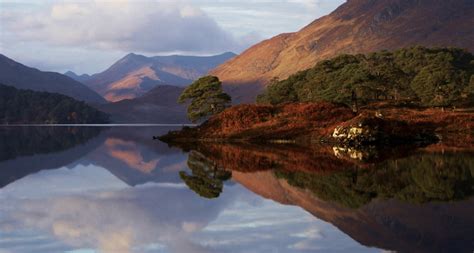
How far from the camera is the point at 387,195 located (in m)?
23.3

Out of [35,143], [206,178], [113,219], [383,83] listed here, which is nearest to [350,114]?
[383,83]

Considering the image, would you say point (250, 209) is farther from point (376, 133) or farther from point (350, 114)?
point (350, 114)

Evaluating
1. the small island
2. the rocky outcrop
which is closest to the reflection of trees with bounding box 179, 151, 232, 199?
the rocky outcrop

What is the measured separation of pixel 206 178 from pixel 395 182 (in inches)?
407

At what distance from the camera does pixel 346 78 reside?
92125mm

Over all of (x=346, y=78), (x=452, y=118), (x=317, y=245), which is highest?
(x=346, y=78)

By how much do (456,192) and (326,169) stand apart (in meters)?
11.1

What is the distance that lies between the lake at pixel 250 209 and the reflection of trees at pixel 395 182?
52 millimetres

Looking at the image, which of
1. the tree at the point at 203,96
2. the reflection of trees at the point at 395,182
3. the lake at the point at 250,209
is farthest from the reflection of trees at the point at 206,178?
the tree at the point at 203,96

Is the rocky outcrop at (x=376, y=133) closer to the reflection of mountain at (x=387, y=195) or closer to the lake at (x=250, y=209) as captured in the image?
the reflection of mountain at (x=387, y=195)

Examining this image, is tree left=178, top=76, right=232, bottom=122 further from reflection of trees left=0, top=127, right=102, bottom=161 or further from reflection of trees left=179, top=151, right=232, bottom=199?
reflection of trees left=179, top=151, right=232, bottom=199

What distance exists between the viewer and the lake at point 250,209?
51.0 ft

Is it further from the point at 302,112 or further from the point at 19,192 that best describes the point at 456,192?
→ the point at 302,112

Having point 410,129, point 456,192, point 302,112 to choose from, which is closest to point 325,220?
point 456,192
